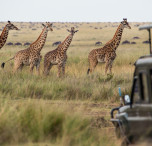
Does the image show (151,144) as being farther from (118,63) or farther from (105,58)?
(118,63)

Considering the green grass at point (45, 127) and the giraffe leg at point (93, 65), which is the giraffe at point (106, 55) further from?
the green grass at point (45, 127)

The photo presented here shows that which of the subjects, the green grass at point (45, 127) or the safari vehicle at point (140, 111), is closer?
the safari vehicle at point (140, 111)

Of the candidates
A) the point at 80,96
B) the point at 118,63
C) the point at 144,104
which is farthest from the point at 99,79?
the point at 144,104

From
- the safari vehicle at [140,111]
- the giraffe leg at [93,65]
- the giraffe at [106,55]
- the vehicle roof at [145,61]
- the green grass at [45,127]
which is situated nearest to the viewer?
the safari vehicle at [140,111]

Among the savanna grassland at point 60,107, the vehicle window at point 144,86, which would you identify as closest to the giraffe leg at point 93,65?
the savanna grassland at point 60,107

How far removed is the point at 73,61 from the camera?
86.1 feet

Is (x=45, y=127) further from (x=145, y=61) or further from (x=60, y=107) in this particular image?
(x=145, y=61)

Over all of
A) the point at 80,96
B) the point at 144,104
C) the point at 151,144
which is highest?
the point at 80,96

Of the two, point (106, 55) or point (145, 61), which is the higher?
point (106, 55)

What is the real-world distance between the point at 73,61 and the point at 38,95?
1109 cm

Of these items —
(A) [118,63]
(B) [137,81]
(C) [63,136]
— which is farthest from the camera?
(A) [118,63]

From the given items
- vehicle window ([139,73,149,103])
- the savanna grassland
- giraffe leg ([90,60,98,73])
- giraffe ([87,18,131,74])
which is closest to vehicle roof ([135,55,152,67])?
vehicle window ([139,73,149,103])

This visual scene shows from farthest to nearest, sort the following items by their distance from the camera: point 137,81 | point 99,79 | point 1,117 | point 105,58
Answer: point 105,58 → point 99,79 → point 1,117 → point 137,81

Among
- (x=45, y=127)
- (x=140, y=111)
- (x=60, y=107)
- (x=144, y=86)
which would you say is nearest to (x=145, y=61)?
(x=144, y=86)
